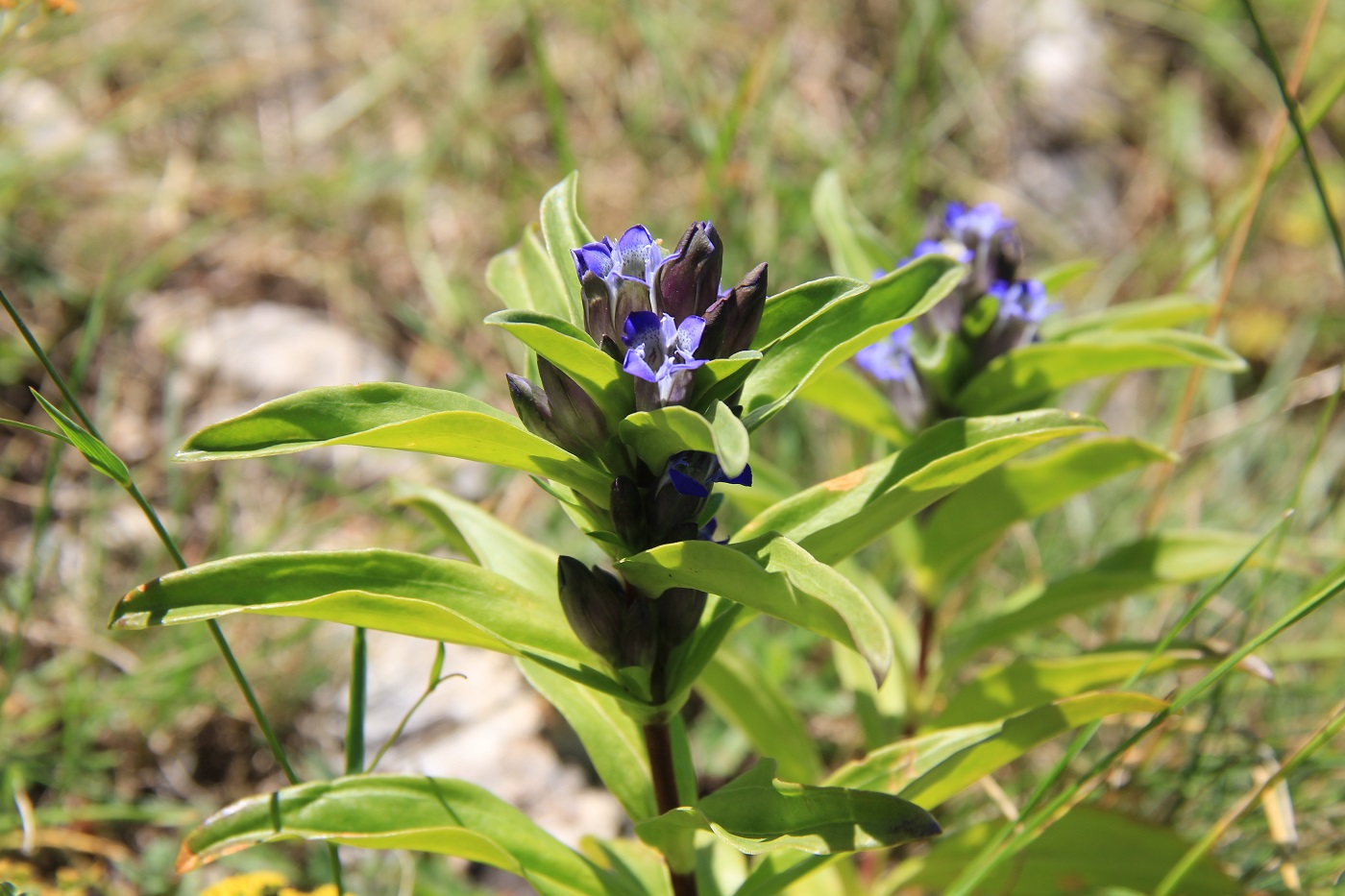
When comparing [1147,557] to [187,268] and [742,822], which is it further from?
[187,268]

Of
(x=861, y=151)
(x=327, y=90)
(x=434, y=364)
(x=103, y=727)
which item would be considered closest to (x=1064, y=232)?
(x=861, y=151)

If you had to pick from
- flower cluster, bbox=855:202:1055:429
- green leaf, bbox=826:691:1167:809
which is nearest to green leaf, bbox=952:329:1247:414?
flower cluster, bbox=855:202:1055:429

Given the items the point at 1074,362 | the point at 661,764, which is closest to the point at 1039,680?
the point at 1074,362

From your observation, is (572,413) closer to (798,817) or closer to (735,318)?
(735,318)

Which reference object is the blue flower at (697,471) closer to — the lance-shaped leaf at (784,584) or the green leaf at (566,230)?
the lance-shaped leaf at (784,584)

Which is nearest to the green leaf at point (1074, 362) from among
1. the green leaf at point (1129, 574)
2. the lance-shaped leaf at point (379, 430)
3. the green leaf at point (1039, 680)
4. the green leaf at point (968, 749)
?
the green leaf at point (1129, 574)

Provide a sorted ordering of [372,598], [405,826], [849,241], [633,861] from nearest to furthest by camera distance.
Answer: [372,598], [405,826], [633,861], [849,241]
